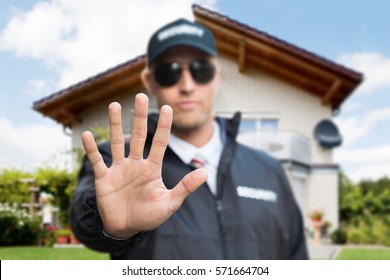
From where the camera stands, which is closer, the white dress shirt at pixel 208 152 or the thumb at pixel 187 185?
the thumb at pixel 187 185

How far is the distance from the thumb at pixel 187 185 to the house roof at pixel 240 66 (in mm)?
433

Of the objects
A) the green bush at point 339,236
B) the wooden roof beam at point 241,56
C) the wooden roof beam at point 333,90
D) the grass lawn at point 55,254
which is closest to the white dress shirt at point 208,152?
the grass lawn at point 55,254

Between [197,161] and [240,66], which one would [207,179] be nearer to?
[197,161]

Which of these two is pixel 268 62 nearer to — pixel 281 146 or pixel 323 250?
pixel 323 250

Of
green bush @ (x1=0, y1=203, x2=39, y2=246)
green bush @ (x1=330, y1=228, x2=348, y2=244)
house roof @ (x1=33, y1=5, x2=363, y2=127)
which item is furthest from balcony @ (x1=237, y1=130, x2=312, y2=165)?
green bush @ (x1=0, y1=203, x2=39, y2=246)

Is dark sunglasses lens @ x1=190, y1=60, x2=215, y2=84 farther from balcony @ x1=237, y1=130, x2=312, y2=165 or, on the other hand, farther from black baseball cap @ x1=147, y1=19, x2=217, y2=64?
balcony @ x1=237, y1=130, x2=312, y2=165

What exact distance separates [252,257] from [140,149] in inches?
18.6

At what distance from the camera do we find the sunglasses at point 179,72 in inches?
38.2

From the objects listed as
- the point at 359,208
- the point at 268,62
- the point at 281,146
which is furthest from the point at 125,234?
the point at 281,146

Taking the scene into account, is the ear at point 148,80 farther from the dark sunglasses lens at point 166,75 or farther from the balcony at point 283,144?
the balcony at point 283,144

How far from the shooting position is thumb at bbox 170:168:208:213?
53cm

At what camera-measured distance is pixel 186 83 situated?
98 centimetres

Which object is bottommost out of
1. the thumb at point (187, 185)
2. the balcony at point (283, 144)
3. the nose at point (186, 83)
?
the thumb at point (187, 185)

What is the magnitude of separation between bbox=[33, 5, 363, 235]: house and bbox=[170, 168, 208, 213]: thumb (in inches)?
4.5
